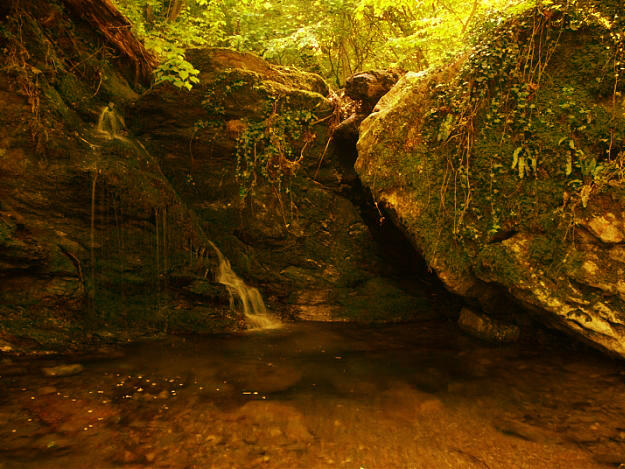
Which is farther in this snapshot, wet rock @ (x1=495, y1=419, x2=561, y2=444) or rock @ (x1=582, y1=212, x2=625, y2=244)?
rock @ (x1=582, y1=212, x2=625, y2=244)

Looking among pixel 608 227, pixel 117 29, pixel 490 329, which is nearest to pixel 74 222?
pixel 117 29

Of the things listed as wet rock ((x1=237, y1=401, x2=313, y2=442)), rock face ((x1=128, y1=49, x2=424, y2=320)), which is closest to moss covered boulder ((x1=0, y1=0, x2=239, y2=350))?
rock face ((x1=128, y1=49, x2=424, y2=320))

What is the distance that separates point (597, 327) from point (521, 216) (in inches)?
→ 55.5

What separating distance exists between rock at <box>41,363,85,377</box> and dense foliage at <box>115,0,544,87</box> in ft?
25.5

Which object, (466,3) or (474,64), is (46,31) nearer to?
(474,64)

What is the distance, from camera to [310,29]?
10.2 m

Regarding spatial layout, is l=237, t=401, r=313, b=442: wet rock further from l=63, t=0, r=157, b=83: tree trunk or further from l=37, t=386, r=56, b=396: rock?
l=63, t=0, r=157, b=83: tree trunk

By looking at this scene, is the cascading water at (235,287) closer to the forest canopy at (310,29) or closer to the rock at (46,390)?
the rock at (46,390)

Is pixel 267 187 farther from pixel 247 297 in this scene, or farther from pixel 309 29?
pixel 309 29

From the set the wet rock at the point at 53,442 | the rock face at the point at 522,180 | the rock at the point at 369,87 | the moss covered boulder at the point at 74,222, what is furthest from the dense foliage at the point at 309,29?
the wet rock at the point at 53,442

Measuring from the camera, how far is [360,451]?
8.65 ft

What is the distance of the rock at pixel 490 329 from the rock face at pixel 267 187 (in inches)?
47.6

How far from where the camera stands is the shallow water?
8.36ft

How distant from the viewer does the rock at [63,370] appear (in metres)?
3.58
